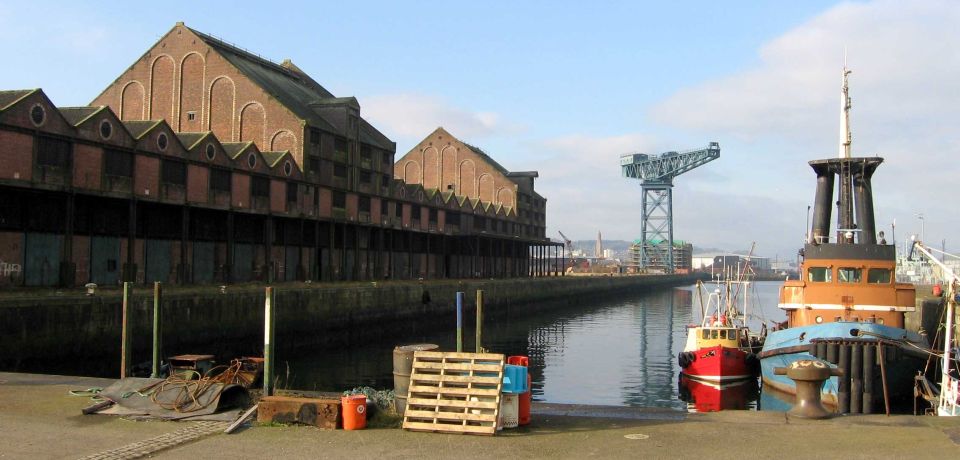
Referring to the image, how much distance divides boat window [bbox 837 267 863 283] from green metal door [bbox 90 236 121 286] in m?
36.1

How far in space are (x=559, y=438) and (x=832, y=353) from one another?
14.6 metres

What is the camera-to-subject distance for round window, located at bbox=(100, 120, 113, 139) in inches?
1574

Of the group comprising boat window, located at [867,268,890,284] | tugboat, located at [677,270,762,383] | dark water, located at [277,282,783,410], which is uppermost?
boat window, located at [867,268,890,284]

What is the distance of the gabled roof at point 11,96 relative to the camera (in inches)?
1419

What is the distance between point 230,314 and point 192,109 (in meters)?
31.0

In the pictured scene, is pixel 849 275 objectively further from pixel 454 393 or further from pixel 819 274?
pixel 454 393

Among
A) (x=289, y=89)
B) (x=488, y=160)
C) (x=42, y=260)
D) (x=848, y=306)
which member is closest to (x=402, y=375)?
(x=848, y=306)

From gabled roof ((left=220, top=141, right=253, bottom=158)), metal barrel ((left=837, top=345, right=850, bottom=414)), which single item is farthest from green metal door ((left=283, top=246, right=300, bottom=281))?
metal barrel ((left=837, top=345, right=850, bottom=414))

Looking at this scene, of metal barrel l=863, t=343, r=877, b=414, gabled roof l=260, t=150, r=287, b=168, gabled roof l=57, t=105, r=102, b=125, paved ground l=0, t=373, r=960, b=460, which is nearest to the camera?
paved ground l=0, t=373, r=960, b=460

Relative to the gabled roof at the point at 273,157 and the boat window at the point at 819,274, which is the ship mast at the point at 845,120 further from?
the gabled roof at the point at 273,157

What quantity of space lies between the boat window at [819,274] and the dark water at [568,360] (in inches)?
227

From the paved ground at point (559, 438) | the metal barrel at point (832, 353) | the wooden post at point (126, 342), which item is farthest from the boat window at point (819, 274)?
the wooden post at point (126, 342)

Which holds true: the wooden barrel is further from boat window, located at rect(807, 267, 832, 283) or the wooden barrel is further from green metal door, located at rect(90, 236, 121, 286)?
green metal door, located at rect(90, 236, 121, 286)

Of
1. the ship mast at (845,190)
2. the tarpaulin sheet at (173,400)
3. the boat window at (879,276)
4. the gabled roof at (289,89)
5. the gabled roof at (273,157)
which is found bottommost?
the tarpaulin sheet at (173,400)
